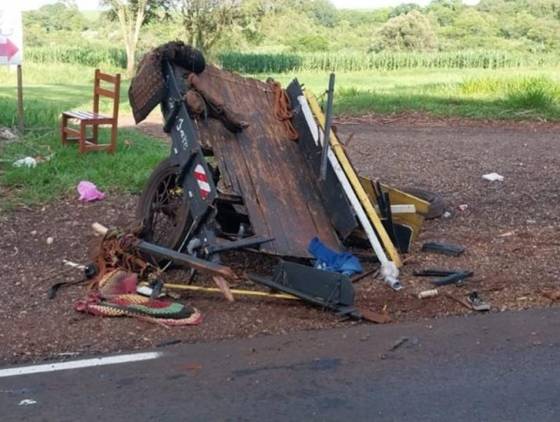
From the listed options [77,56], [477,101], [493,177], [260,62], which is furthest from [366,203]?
[77,56]

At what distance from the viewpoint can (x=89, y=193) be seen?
374 inches

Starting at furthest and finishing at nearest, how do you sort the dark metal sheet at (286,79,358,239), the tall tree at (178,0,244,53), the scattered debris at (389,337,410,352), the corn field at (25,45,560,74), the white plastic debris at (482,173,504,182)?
1. the tall tree at (178,0,244,53)
2. the corn field at (25,45,560,74)
3. the white plastic debris at (482,173,504,182)
4. the dark metal sheet at (286,79,358,239)
5. the scattered debris at (389,337,410,352)

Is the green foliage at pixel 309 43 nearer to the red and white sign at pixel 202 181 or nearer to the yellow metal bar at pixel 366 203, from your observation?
the yellow metal bar at pixel 366 203

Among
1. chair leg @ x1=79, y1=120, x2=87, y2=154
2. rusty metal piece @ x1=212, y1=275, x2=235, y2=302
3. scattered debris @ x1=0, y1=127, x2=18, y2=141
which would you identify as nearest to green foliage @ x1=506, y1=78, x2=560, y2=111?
chair leg @ x1=79, y1=120, x2=87, y2=154

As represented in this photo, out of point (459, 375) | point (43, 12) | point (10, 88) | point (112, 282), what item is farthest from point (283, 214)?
point (43, 12)

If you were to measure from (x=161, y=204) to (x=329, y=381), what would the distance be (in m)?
3.23

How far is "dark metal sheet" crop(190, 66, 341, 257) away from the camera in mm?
6906

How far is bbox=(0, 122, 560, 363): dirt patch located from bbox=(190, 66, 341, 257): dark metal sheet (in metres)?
0.68

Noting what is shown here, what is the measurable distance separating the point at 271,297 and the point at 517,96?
46.5 ft

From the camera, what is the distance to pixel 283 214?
7051mm

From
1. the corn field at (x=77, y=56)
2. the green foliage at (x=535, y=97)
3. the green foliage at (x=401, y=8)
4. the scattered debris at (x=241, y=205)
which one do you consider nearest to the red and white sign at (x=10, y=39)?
the scattered debris at (x=241, y=205)

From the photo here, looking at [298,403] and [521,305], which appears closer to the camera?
[298,403]

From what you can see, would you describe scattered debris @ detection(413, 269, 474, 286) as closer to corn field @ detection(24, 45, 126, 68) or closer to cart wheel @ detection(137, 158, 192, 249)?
cart wheel @ detection(137, 158, 192, 249)

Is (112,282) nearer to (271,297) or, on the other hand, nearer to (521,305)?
(271,297)
